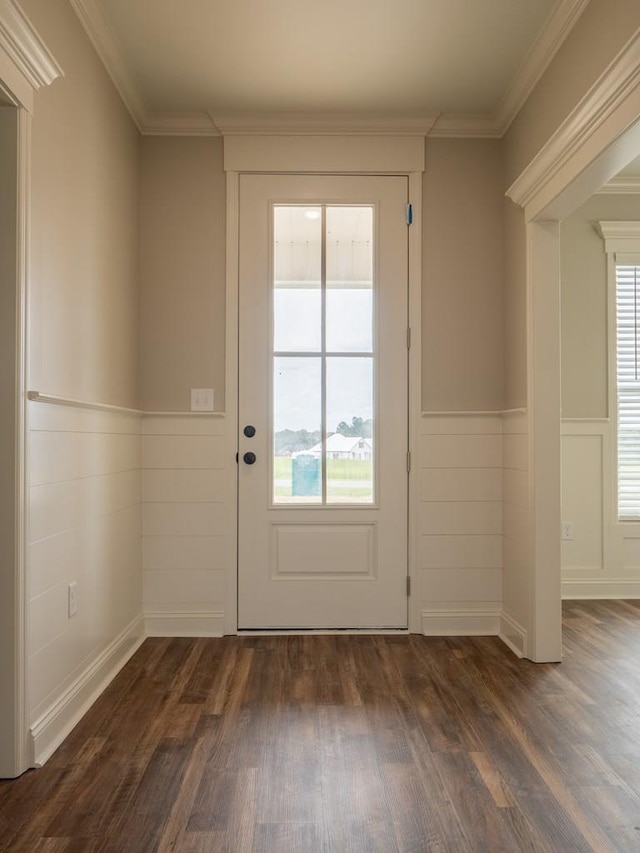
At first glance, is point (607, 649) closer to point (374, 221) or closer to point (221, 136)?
point (374, 221)

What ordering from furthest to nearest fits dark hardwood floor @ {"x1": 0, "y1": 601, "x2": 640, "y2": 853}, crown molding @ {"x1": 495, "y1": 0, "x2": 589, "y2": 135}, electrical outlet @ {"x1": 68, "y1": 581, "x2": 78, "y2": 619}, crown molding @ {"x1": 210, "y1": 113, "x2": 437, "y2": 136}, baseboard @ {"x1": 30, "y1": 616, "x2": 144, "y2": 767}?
crown molding @ {"x1": 210, "y1": 113, "x2": 437, "y2": 136}
crown molding @ {"x1": 495, "y1": 0, "x2": 589, "y2": 135}
electrical outlet @ {"x1": 68, "y1": 581, "x2": 78, "y2": 619}
baseboard @ {"x1": 30, "y1": 616, "x2": 144, "y2": 767}
dark hardwood floor @ {"x1": 0, "y1": 601, "x2": 640, "y2": 853}

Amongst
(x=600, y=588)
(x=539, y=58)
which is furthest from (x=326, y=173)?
(x=600, y=588)

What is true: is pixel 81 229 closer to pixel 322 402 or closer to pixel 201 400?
pixel 201 400

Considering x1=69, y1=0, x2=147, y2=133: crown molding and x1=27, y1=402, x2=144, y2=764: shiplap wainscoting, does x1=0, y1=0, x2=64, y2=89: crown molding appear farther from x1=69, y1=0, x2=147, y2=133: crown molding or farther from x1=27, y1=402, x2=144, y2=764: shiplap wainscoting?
x1=27, y1=402, x2=144, y2=764: shiplap wainscoting

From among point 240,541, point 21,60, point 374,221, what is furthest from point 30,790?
point 374,221

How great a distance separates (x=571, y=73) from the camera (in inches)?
105

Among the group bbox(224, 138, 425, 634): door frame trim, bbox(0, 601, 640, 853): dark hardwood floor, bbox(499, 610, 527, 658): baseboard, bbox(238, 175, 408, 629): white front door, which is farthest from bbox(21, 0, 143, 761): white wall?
bbox(499, 610, 527, 658): baseboard

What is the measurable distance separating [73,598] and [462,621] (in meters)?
1.98

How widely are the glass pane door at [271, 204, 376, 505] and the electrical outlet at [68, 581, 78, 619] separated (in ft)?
4.10

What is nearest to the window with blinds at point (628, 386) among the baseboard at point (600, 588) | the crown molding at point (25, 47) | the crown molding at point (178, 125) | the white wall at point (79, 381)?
the baseboard at point (600, 588)

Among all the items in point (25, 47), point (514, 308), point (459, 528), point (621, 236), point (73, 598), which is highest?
point (621, 236)

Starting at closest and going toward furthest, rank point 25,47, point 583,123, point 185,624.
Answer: point 25,47 → point 583,123 → point 185,624

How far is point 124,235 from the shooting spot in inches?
130

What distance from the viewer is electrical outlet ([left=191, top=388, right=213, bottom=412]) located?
3.57 metres
